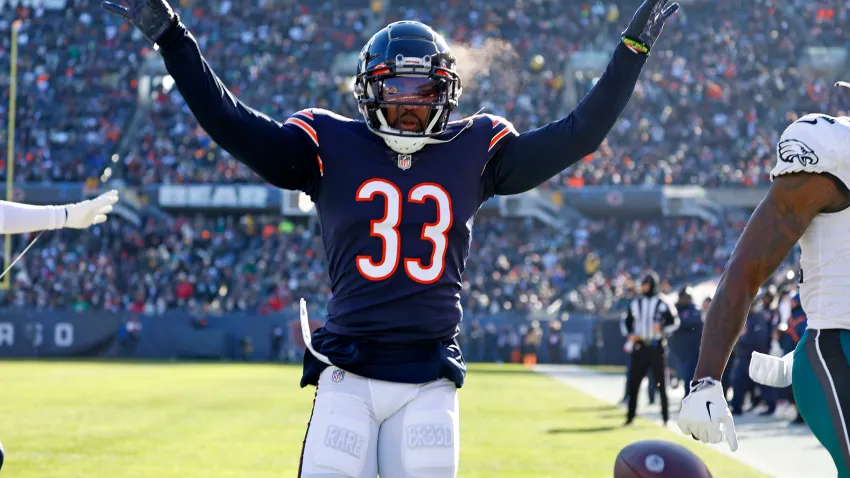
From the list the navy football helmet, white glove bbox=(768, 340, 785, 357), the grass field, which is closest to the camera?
the navy football helmet

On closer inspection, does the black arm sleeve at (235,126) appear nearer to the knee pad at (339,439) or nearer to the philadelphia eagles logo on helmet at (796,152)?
the knee pad at (339,439)

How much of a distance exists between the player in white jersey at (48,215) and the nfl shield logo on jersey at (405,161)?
282 centimetres

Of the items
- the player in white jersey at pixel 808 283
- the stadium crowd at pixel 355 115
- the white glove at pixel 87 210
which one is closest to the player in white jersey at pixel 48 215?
the white glove at pixel 87 210

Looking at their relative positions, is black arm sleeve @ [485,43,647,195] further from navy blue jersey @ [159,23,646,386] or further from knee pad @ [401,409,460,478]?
knee pad @ [401,409,460,478]

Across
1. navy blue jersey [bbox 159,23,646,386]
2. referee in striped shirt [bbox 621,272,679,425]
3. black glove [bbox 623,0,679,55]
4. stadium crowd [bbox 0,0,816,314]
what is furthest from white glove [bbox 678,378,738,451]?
stadium crowd [bbox 0,0,816,314]

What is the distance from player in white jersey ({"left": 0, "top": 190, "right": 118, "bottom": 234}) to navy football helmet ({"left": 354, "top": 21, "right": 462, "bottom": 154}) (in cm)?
274

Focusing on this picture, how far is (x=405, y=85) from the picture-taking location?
3.91 metres

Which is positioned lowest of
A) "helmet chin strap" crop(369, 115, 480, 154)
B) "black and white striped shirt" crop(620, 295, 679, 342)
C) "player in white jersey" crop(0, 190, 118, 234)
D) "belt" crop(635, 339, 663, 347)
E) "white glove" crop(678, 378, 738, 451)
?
"belt" crop(635, 339, 663, 347)

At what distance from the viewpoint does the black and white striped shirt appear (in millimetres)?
13945

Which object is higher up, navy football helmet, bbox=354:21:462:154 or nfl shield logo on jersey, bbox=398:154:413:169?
navy football helmet, bbox=354:21:462:154

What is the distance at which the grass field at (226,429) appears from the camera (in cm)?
907

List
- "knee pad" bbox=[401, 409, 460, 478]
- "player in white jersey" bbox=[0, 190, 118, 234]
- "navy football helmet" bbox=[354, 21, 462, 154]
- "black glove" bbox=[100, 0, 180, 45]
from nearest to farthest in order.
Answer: "black glove" bbox=[100, 0, 180, 45] < "knee pad" bbox=[401, 409, 460, 478] < "navy football helmet" bbox=[354, 21, 462, 154] < "player in white jersey" bbox=[0, 190, 118, 234]

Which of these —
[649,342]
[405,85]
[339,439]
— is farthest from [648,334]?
[339,439]

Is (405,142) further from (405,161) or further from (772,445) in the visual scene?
(772,445)
